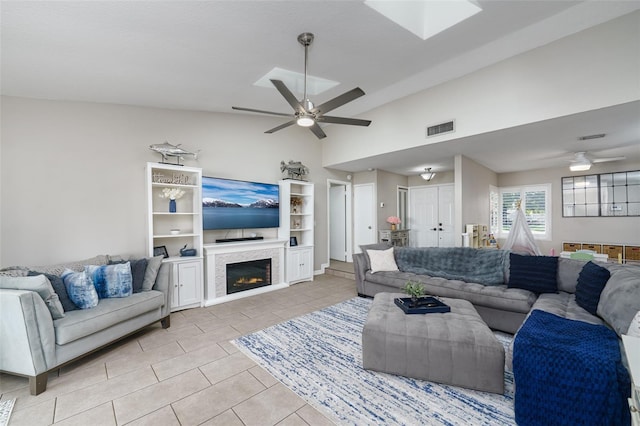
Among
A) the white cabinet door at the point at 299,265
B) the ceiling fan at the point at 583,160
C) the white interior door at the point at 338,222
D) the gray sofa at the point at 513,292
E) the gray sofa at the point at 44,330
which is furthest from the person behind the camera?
the white interior door at the point at 338,222

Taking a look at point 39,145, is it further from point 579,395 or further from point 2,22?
point 579,395

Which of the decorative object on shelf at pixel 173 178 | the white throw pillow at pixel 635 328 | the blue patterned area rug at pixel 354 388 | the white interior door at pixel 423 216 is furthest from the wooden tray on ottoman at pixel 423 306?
the white interior door at pixel 423 216

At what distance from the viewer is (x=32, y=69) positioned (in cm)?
243

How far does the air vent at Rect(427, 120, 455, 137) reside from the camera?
380 centimetres

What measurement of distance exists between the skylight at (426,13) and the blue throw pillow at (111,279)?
3.67 meters

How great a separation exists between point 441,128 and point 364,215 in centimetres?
316

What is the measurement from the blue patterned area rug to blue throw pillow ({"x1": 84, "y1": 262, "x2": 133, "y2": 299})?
4.49 ft

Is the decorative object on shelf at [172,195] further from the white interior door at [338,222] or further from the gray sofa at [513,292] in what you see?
the white interior door at [338,222]

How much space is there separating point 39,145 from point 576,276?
651 centimetres

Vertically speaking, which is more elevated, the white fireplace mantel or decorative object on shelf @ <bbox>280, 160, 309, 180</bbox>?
decorative object on shelf @ <bbox>280, 160, 309, 180</bbox>

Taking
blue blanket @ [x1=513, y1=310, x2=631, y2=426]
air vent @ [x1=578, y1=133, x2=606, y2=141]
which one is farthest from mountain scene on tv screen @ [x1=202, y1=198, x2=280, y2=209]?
air vent @ [x1=578, y1=133, x2=606, y2=141]

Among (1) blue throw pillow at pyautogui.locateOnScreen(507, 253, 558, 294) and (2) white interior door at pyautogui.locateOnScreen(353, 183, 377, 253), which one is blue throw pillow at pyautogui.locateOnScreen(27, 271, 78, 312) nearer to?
(1) blue throw pillow at pyautogui.locateOnScreen(507, 253, 558, 294)

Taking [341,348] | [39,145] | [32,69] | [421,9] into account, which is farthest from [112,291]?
[421,9]

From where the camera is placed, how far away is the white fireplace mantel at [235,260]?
4.01 metres
